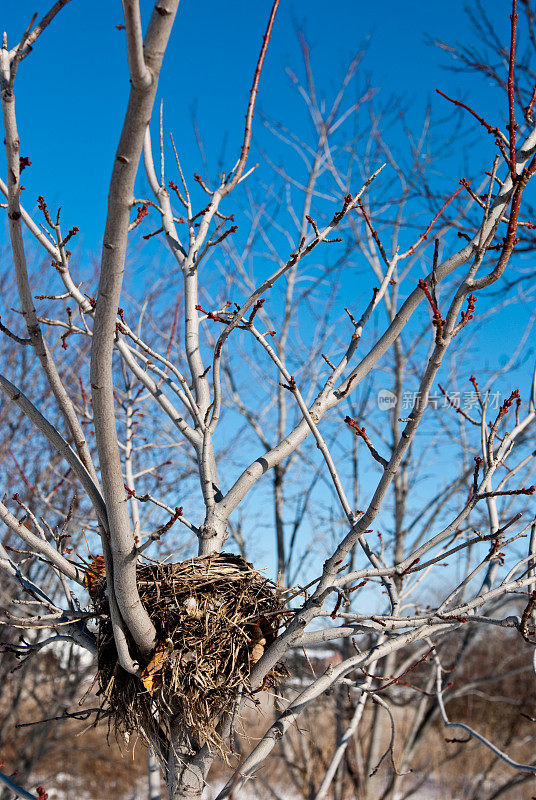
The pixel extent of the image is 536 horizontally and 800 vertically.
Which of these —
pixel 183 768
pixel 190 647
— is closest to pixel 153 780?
pixel 183 768

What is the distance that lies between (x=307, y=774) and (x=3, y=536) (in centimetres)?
429

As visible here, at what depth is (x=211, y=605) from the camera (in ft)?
7.20

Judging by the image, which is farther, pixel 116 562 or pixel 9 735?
pixel 9 735

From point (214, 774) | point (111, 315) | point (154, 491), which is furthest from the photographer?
point (214, 774)

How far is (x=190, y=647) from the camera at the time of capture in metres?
2.10

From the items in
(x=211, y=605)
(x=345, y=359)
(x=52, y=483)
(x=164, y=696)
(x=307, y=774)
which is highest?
(x=52, y=483)

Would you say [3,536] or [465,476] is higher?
[3,536]

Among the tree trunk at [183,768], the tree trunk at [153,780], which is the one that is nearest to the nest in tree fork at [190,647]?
the tree trunk at [183,768]

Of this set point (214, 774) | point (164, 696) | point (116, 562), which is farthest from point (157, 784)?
point (214, 774)

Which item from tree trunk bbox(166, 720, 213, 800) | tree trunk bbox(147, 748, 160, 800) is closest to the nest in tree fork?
tree trunk bbox(166, 720, 213, 800)

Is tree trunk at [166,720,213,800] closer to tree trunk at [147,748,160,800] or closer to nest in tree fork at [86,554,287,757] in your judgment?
nest in tree fork at [86,554,287,757]

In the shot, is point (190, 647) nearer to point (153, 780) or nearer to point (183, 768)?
point (183, 768)

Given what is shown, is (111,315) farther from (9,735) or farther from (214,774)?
(214,774)

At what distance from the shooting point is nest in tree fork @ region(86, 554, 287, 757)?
6.84 feet
